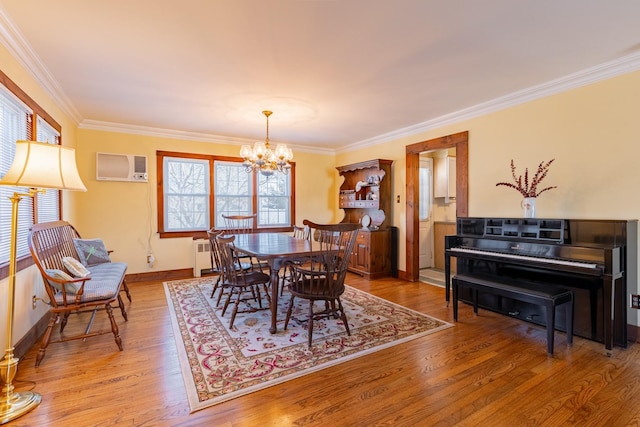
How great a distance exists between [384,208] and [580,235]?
279 centimetres

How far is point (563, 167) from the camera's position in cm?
304

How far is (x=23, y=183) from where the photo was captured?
5.66 feet

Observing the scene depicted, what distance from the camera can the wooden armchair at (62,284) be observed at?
7.38 feet

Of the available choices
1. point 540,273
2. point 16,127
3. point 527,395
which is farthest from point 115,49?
point 540,273

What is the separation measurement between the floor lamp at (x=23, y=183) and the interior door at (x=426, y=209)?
202 inches

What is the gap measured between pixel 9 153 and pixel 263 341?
2556 mm

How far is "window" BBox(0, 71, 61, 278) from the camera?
223 centimetres

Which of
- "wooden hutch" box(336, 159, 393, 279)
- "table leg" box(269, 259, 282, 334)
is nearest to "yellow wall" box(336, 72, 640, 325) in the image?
"wooden hutch" box(336, 159, 393, 279)

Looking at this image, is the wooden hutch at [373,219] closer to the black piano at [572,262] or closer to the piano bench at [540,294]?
the black piano at [572,262]

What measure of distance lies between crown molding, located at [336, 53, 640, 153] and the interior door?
1.08m

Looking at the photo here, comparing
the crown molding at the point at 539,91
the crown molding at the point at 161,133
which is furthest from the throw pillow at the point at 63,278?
the crown molding at the point at 539,91

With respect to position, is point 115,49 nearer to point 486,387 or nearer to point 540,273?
point 486,387

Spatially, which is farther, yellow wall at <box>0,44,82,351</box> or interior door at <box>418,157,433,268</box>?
interior door at <box>418,157,433,268</box>

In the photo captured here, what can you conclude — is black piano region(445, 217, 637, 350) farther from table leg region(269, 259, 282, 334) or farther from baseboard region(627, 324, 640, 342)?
table leg region(269, 259, 282, 334)
